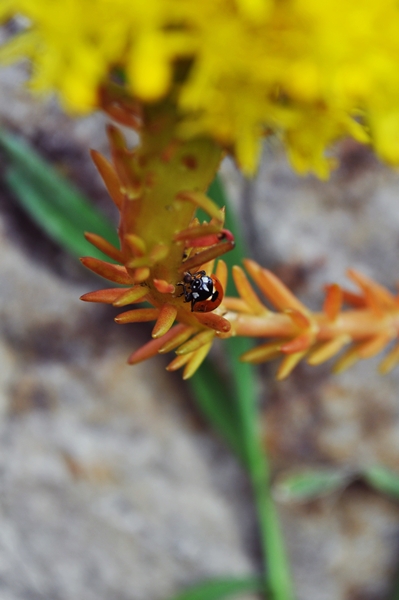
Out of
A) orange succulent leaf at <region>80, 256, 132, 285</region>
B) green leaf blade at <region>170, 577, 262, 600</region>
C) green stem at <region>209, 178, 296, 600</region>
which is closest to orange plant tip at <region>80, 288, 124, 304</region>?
orange succulent leaf at <region>80, 256, 132, 285</region>

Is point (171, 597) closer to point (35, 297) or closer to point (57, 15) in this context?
point (35, 297)

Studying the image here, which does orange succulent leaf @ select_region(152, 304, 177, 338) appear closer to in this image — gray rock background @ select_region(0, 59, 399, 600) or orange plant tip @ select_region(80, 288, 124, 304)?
orange plant tip @ select_region(80, 288, 124, 304)

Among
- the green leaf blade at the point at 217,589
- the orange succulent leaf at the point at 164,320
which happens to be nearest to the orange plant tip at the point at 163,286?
the orange succulent leaf at the point at 164,320

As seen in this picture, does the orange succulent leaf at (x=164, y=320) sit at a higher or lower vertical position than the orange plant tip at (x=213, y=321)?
higher

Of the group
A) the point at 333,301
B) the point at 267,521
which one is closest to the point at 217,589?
the point at 267,521

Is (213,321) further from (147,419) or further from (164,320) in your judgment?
(147,419)

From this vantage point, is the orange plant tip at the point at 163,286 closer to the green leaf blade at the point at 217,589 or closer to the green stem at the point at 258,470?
the green stem at the point at 258,470
